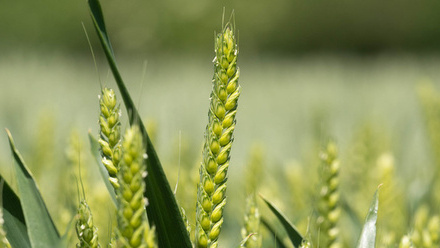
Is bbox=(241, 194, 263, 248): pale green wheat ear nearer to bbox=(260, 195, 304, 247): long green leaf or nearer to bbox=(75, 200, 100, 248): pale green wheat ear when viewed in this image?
bbox=(260, 195, 304, 247): long green leaf

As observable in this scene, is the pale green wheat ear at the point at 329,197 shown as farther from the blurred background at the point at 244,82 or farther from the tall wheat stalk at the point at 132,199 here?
the tall wheat stalk at the point at 132,199

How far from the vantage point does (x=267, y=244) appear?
0.76 metres

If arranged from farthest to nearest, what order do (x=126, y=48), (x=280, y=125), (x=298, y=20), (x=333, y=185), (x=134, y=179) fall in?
1. (x=298, y=20)
2. (x=126, y=48)
3. (x=280, y=125)
4. (x=333, y=185)
5. (x=134, y=179)

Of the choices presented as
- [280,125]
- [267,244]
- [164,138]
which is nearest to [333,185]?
[267,244]

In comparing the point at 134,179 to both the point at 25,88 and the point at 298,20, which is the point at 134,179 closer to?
the point at 25,88

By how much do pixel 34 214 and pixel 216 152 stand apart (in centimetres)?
15

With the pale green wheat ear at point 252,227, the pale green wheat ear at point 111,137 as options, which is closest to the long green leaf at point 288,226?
the pale green wheat ear at point 252,227

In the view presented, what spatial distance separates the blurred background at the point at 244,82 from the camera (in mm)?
1381

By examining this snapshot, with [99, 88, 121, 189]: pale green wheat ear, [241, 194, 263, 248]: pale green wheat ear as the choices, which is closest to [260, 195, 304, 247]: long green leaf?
[241, 194, 263, 248]: pale green wheat ear

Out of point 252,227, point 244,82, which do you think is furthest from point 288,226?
point 244,82

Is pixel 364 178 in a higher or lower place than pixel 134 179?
lower

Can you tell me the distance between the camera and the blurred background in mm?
1381

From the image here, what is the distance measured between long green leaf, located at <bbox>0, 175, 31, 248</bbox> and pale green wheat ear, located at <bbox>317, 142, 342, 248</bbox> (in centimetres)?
26

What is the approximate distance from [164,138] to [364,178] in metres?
1.01
